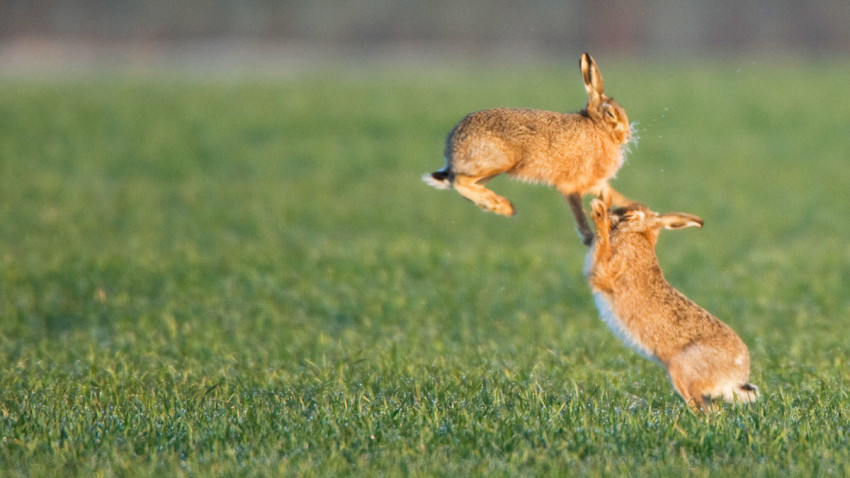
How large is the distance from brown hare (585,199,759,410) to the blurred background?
128 feet

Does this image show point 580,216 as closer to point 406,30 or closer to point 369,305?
point 369,305

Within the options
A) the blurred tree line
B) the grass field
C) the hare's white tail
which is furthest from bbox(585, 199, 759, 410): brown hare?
the blurred tree line

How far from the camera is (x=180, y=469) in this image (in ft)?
15.9

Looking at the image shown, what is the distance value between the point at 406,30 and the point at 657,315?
4391 cm

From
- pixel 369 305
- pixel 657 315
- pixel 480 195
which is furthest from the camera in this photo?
pixel 369 305

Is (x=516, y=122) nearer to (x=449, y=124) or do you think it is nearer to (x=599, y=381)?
(x=599, y=381)

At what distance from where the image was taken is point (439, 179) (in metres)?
5.23

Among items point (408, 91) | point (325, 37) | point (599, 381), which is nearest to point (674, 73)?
point (408, 91)

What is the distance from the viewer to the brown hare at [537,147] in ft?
17.0

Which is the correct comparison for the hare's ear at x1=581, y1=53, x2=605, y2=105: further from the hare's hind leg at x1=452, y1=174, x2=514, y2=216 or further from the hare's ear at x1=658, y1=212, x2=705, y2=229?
the hare's ear at x1=658, y1=212, x2=705, y2=229

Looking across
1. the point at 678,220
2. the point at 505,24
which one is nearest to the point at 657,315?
the point at 678,220

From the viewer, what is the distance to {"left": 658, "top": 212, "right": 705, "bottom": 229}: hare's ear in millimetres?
5707

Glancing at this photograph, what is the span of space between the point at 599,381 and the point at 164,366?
2602 millimetres

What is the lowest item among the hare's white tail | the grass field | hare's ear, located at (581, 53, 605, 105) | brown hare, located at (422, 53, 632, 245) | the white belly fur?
the grass field
